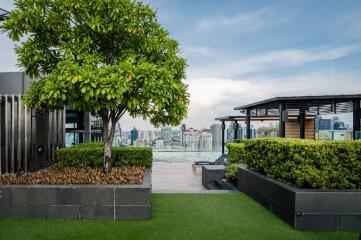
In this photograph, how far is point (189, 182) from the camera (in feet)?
41.8

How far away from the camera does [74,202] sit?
551cm

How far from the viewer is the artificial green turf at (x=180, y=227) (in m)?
4.71

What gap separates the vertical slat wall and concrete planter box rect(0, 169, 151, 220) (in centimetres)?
613

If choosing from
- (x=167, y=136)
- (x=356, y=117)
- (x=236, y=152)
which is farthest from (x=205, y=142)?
(x=356, y=117)

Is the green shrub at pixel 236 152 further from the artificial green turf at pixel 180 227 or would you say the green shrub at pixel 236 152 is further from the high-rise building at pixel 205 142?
the high-rise building at pixel 205 142

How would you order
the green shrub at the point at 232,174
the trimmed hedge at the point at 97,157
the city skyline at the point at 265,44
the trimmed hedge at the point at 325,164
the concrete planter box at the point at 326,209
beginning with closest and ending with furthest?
1. the concrete planter box at the point at 326,209
2. the trimmed hedge at the point at 325,164
3. the trimmed hedge at the point at 97,157
4. the green shrub at the point at 232,174
5. the city skyline at the point at 265,44

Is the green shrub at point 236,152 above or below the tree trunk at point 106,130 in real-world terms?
below

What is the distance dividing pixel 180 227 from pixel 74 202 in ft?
6.36

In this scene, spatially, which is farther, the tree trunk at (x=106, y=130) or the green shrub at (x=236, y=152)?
the green shrub at (x=236, y=152)

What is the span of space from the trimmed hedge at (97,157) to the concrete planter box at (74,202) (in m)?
3.82

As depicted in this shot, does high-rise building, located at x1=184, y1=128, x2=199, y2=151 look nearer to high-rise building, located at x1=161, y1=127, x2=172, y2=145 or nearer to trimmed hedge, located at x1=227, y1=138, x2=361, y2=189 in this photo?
high-rise building, located at x1=161, y1=127, x2=172, y2=145

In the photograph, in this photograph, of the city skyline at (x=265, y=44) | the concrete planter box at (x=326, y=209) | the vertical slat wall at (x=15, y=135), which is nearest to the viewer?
the concrete planter box at (x=326, y=209)

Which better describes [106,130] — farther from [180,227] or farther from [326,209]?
[326,209]

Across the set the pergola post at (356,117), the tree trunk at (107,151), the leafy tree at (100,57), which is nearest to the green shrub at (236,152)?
the pergola post at (356,117)
